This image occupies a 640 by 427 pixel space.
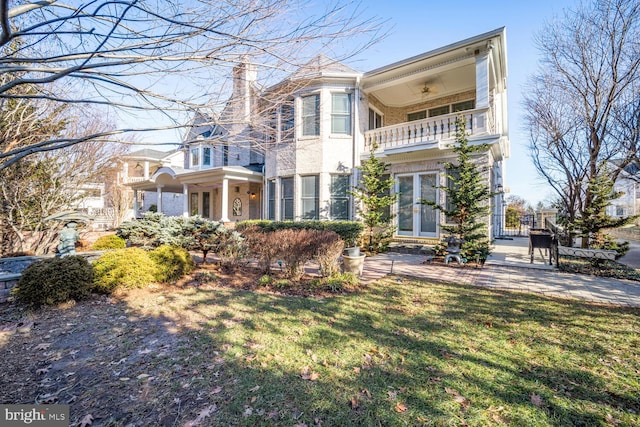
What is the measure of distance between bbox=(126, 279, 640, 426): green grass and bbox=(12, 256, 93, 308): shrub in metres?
1.29

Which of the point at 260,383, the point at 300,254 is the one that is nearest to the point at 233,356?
the point at 260,383

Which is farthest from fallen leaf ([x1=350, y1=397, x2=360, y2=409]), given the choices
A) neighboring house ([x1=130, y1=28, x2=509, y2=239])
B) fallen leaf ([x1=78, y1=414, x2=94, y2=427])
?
neighboring house ([x1=130, y1=28, x2=509, y2=239])

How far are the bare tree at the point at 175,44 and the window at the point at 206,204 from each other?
48.9 ft

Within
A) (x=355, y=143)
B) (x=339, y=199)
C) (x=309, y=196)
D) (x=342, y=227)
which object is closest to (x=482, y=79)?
(x=355, y=143)

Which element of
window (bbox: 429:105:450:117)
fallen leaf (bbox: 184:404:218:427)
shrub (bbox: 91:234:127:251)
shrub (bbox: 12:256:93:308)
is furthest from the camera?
window (bbox: 429:105:450:117)

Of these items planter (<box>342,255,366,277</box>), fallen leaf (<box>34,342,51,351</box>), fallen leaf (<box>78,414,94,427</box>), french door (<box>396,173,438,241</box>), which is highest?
french door (<box>396,173,438,241</box>)

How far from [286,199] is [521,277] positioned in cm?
925

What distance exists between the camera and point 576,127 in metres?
10.4

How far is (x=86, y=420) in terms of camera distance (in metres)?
2.28

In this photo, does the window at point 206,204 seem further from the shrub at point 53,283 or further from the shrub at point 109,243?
the shrub at point 53,283

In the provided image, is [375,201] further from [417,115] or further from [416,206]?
[417,115]

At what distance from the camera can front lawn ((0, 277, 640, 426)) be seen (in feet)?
7.86

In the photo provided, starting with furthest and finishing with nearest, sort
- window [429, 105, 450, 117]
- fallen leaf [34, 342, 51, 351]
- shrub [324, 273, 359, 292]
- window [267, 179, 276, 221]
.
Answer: window [267, 179, 276, 221]
window [429, 105, 450, 117]
shrub [324, 273, 359, 292]
fallen leaf [34, 342, 51, 351]

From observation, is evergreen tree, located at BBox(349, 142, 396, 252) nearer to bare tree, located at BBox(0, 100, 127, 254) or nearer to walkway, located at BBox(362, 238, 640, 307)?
walkway, located at BBox(362, 238, 640, 307)
